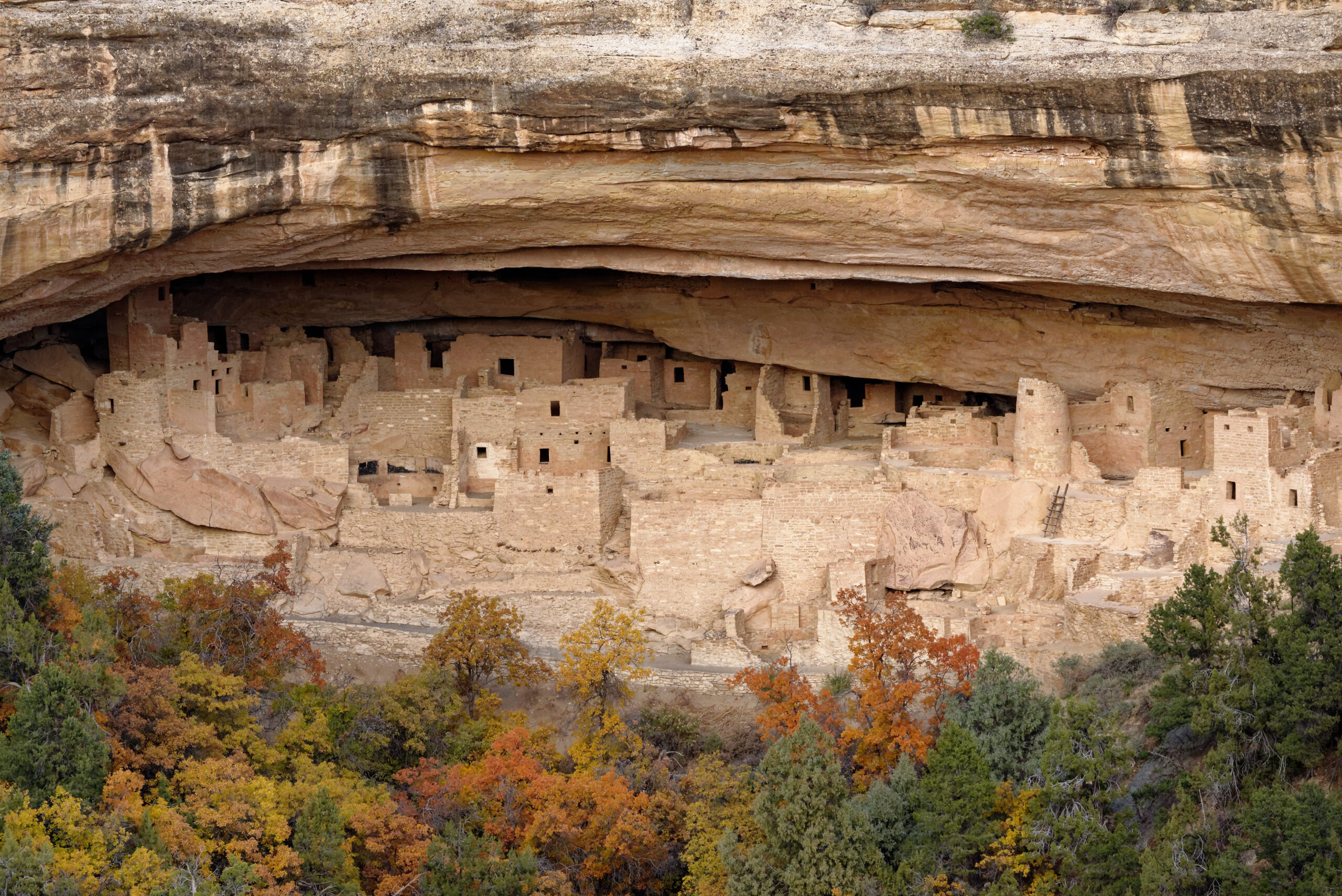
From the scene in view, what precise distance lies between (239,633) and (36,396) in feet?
22.5

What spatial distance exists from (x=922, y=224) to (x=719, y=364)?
28.6 feet

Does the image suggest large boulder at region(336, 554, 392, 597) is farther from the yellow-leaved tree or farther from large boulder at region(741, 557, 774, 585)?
large boulder at region(741, 557, 774, 585)

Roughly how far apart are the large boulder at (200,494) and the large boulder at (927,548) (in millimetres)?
8909

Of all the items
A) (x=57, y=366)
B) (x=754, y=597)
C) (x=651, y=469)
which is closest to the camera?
(x=754, y=597)

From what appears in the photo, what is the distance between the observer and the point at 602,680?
24859 millimetres

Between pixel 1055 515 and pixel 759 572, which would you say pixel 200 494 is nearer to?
pixel 759 572

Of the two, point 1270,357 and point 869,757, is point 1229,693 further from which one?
point 1270,357

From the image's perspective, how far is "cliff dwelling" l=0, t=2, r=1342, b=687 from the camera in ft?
74.2

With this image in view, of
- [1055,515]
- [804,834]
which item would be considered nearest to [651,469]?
[1055,515]

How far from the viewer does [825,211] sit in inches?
Answer: 974

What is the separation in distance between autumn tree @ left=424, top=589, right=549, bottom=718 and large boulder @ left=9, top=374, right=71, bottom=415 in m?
7.93

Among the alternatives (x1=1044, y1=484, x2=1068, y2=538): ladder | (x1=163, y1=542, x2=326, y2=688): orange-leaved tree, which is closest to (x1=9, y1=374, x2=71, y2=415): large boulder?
(x1=163, y1=542, x2=326, y2=688): orange-leaved tree

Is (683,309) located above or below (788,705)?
above

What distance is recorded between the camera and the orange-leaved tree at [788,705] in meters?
23.2
